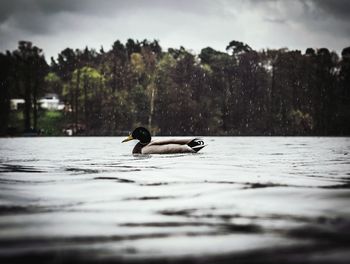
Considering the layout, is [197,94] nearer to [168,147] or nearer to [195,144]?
[195,144]

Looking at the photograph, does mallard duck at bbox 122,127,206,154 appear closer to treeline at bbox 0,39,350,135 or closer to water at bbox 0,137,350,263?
water at bbox 0,137,350,263

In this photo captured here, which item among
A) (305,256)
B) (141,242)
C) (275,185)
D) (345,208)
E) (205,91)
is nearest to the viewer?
(305,256)

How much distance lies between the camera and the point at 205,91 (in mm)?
88312

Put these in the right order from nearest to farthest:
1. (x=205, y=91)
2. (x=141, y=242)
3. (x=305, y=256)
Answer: (x=305, y=256), (x=141, y=242), (x=205, y=91)

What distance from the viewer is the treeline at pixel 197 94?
7850cm

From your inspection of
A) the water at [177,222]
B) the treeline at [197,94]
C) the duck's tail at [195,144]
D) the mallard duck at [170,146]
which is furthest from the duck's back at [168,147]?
the treeline at [197,94]

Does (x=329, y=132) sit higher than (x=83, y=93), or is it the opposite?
(x=83, y=93)

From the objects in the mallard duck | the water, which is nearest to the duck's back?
the mallard duck

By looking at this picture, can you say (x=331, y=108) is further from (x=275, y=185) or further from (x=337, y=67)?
(x=275, y=185)

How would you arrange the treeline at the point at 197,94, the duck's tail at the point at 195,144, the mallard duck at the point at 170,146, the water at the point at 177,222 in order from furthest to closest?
the treeline at the point at 197,94, the duck's tail at the point at 195,144, the mallard duck at the point at 170,146, the water at the point at 177,222

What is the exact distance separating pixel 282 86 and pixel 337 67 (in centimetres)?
826

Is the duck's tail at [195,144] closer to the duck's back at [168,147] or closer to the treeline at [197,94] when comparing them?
the duck's back at [168,147]

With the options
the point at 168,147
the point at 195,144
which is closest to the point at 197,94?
the point at 195,144

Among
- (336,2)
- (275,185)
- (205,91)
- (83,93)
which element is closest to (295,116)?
(205,91)
